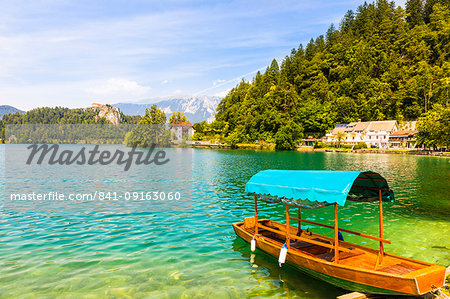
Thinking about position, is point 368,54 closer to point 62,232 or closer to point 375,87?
point 375,87

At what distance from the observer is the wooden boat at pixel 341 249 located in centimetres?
966

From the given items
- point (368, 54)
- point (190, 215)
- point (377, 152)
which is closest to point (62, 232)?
point (190, 215)

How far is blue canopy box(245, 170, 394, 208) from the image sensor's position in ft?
37.9

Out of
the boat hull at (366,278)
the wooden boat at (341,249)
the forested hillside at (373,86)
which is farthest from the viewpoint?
the forested hillside at (373,86)

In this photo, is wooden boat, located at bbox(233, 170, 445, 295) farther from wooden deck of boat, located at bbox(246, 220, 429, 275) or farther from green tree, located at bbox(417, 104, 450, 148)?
green tree, located at bbox(417, 104, 450, 148)

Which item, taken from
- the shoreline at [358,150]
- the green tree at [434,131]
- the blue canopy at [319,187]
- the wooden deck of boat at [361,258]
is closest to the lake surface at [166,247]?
the wooden deck of boat at [361,258]

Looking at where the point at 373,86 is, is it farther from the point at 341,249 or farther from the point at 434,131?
the point at 341,249

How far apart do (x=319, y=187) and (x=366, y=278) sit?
12.3 ft

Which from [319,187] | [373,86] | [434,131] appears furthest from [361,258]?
[373,86]

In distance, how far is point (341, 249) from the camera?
42.9 ft

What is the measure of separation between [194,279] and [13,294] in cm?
715

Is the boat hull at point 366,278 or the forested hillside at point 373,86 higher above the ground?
the forested hillside at point 373,86

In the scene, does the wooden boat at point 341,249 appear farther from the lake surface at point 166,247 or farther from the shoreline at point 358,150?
the shoreline at point 358,150

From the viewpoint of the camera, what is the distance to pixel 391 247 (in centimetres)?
1656
